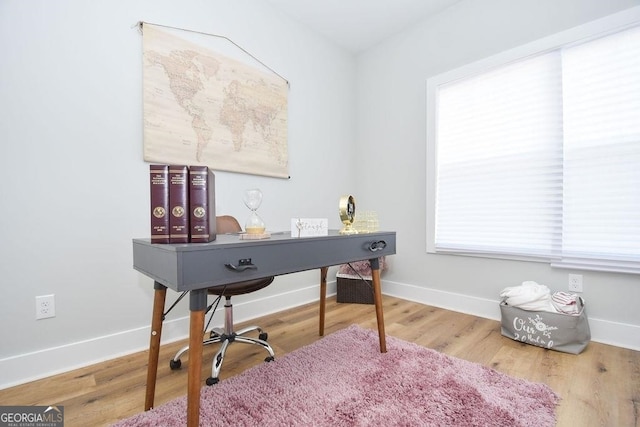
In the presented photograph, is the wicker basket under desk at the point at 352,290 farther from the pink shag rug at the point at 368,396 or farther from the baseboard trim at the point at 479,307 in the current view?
the pink shag rug at the point at 368,396

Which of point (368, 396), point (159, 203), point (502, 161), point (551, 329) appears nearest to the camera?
point (159, 203)

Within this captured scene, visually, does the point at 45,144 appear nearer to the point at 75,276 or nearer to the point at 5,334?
the point at 75,276

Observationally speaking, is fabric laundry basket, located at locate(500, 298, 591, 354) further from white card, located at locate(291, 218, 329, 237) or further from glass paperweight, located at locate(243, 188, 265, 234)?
glass paperweight, located at locate(243, 188, 265, 234)

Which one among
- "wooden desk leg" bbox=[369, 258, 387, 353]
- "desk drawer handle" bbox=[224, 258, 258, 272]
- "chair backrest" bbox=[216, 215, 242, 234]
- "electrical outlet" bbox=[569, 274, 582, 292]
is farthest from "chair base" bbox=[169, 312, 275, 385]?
"electrical outlet" bbox=[569, 274, 582, 292]

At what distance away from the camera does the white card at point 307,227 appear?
1.28 metres

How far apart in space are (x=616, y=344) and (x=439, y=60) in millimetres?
2548

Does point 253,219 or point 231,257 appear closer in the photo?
point 231,257

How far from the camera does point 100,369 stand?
155cm

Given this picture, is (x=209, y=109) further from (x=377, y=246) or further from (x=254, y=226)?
(x=377, y=246)

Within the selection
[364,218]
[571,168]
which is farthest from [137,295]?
[571,168]

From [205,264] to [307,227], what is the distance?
0.54 m

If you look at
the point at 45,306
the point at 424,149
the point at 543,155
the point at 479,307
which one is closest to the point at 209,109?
the point at 45,306

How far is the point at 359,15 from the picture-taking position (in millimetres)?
2656

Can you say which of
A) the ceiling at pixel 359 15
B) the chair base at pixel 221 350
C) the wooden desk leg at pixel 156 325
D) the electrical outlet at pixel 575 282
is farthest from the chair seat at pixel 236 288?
the ceiling at pixel 359 15
